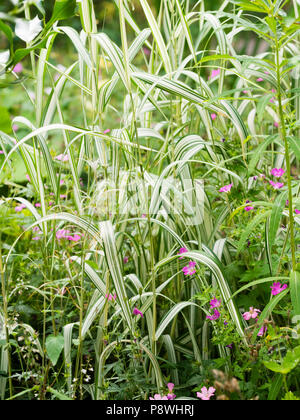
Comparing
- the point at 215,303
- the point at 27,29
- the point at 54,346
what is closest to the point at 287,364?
the point at 215,303

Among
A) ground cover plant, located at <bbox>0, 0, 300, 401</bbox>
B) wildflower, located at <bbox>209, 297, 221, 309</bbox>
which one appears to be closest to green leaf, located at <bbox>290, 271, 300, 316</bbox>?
ground cover plant, located at <bbox>0, 0, 300, 401</bbox>

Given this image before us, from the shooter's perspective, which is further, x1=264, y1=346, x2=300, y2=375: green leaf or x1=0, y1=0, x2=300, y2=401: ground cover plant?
x1=0, y1=0, x2=300, y2=401: ground cover plant

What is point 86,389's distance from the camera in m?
1.11

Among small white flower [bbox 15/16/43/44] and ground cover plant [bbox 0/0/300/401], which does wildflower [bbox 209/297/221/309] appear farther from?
small white flower [bbox 15/16/43/44]

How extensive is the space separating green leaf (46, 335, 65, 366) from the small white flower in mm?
599

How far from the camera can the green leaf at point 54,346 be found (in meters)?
1.00

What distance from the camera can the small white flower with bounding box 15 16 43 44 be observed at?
2.89 ft

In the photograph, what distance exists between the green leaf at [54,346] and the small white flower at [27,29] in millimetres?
599

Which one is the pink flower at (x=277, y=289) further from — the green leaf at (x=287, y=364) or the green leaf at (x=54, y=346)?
the green leaf at (x=54, y=346)

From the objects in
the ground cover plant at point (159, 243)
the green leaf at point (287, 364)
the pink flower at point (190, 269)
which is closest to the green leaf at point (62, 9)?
the ground cover plant at point (159, 243)

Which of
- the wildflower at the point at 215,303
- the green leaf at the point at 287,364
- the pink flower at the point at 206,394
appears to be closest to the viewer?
the green leaf at the point at 287,364

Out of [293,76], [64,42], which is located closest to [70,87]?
[64,42]
